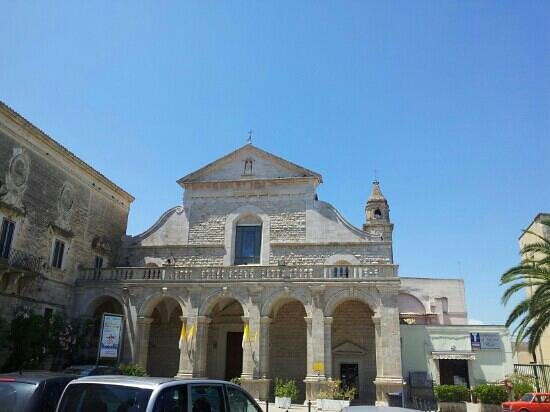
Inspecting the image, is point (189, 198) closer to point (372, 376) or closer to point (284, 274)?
point (284, 274)

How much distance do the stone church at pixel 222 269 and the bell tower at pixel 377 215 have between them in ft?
0.22

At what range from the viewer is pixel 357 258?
24047mm

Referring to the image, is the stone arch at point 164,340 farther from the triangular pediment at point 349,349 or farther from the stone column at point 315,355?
the triangular pediment at point 349,349

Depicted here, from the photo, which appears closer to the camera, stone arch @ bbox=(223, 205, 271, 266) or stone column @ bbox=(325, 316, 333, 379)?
stone column @ bbox=(325, 316, 333, 379)

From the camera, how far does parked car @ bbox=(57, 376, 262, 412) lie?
4.92 meters

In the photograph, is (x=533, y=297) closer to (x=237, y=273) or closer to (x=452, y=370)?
(x=452, y=370)

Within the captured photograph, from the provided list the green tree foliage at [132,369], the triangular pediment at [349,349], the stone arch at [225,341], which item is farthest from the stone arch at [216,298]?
the triangular pediment at [349,349]

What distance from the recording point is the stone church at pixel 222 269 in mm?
20109

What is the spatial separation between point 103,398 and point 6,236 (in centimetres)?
1665

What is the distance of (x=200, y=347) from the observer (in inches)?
843

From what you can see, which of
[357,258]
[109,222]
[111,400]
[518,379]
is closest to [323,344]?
[357,258]

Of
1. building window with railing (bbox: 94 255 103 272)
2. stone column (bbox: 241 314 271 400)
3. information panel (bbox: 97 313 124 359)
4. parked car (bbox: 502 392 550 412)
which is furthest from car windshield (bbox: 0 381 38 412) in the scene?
building window with railing (bbox: 94 255 103 272)

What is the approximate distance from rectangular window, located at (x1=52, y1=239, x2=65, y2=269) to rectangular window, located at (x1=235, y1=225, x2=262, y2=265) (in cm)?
893

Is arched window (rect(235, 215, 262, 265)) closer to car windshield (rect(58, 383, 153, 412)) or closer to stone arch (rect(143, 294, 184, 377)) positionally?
stone arch (rect(143, 294, 184, 377))
